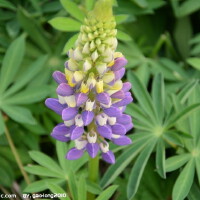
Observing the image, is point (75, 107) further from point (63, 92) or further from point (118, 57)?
point (118, 57)

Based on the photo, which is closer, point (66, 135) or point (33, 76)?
point (66, 135)

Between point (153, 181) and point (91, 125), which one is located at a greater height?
point (91, 125)

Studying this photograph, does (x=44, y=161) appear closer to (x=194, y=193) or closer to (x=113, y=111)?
(x=113, y=111)

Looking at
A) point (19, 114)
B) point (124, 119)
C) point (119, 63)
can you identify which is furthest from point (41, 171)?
point (119, 63)

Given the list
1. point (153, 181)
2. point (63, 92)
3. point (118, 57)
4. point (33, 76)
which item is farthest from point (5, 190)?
point (118, 57)

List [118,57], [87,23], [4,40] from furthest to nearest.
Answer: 1. [4,40]
2. [118,57]
3. [87,23]

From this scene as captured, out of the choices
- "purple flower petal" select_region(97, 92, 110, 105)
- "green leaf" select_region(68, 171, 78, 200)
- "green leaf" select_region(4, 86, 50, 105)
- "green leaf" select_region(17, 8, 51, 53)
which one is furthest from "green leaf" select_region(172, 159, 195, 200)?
"green leaf" select_region(17, 8, 51, 53)

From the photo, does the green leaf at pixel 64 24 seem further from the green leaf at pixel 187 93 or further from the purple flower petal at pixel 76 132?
the purple flower petal at pixel 76 132

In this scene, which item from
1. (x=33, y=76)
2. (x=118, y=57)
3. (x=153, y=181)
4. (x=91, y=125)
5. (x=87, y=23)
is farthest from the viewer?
(x=33, y=76)
